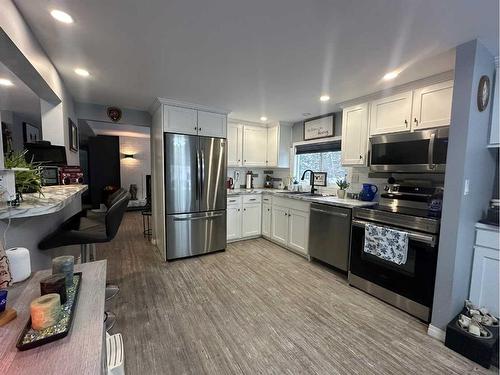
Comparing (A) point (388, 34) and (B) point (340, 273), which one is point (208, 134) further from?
(B) point (340, 273)

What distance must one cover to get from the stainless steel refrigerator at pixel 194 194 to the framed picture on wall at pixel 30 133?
3.64 metres

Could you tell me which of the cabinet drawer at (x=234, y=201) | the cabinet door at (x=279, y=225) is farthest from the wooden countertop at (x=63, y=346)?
the cabinet door at (x=279, y=225)

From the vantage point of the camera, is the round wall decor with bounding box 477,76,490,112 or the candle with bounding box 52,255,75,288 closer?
the candle with bounding box 52,255,75,288

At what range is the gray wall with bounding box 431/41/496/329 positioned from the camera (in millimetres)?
1657

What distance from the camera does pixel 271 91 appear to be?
8.98 ft

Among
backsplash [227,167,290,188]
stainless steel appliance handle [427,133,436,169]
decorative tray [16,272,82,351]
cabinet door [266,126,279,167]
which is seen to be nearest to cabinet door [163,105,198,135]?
backsplash [227,167,290,188]

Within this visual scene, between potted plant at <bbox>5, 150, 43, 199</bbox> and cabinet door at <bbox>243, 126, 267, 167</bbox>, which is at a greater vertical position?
cabinet door at <bbox>243, 126, 267, 167</bbox>

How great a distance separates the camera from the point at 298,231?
3467mm

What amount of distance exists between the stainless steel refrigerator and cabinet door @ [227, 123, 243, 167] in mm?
646

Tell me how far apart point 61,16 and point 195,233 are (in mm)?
2623

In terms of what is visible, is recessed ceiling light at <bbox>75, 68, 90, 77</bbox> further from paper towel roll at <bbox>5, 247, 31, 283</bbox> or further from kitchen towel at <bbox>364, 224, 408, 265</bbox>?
kitchen towel at <bbox>364, 224, 408, 265</bbox>

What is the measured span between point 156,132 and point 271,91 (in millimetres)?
1783

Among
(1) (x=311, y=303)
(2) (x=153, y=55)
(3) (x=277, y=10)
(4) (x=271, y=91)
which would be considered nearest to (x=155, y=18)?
(2) (x=153, y=55)

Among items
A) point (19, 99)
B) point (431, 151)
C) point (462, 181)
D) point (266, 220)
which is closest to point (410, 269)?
point (462, 181)
